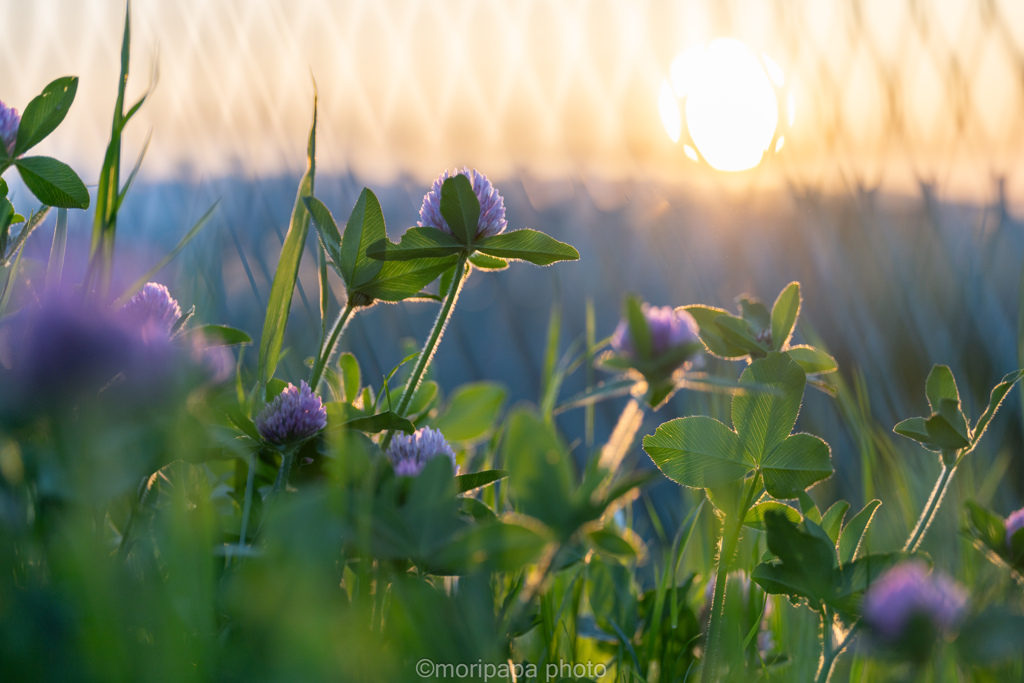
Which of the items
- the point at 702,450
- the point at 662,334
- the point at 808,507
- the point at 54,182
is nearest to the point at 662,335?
the point at 662,334

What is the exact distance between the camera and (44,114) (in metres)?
0.47

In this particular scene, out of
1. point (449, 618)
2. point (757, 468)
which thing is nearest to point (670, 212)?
point (757, 468)

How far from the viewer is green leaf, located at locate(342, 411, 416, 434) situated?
14.0 inches

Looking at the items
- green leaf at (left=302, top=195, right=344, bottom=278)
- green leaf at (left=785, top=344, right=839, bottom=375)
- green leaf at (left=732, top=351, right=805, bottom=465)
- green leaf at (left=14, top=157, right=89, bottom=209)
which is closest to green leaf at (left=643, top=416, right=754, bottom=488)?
green leaf at (left=732, top=351, right=805, bottom=465)

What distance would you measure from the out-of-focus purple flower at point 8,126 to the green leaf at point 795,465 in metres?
0.53

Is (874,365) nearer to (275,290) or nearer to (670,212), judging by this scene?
(670,212)

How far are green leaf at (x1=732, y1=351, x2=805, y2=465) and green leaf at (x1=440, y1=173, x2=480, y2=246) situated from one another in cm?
18

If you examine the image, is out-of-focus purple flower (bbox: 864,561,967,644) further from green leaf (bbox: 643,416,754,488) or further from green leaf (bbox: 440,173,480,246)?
green leaf (bbox: 440,173,480,246)

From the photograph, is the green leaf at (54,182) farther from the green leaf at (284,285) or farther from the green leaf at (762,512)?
the green leaf at (762,512)

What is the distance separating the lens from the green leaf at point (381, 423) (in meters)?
0.35

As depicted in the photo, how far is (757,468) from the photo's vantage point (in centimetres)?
38

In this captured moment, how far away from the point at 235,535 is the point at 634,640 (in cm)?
33

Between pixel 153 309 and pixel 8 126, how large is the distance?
8.2 inches

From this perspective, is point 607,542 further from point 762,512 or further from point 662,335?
point 762,512
